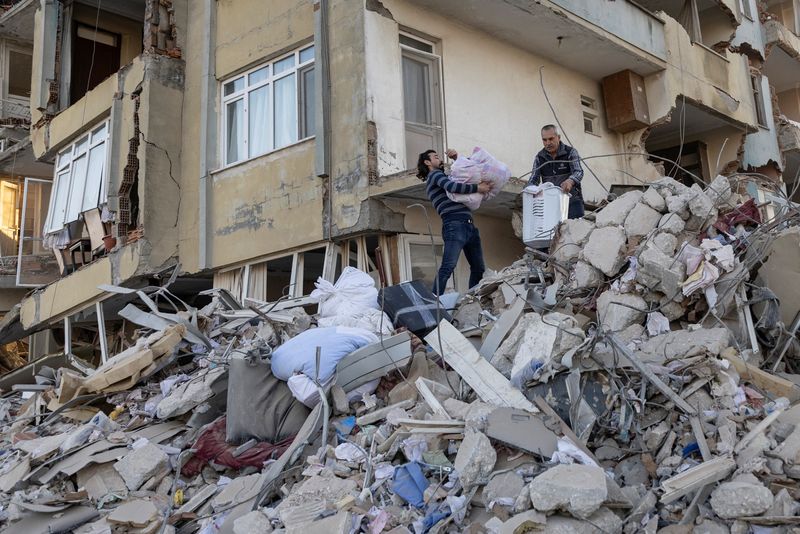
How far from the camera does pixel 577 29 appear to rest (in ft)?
33.8

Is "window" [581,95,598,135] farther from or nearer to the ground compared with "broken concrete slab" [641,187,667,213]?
farther from the ground

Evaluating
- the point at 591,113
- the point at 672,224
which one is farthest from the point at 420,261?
the point at 591,113

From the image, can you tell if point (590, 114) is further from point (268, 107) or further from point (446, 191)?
point (446, 191)

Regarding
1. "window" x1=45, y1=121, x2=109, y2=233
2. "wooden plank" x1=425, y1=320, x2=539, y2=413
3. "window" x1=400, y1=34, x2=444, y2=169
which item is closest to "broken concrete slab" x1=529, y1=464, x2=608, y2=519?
"wooden plank" x1=425, y1=320, x2=539, y2=413

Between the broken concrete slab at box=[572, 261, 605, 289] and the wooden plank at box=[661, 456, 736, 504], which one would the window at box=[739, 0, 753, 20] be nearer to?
the broken concrete slab at box=[572, 261, 605, 289]

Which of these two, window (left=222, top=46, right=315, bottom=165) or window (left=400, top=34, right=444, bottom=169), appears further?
window (left=222, top=46, right=315, bottom=165)

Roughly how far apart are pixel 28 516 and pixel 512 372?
3.75 meters

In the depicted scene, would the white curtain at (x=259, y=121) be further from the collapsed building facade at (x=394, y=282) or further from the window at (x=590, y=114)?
the window at (x=590, y=114)

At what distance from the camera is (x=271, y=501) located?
4852 mm

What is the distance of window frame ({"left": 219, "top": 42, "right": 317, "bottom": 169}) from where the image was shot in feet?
32.7

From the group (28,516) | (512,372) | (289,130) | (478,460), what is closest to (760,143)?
(289,130)

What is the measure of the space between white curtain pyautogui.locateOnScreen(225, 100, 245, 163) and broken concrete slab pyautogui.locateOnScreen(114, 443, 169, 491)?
241 inches

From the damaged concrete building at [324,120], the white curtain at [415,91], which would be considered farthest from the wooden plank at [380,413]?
the white curtain at [415,91]

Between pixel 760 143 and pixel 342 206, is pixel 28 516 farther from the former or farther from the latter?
pixel 760 143
